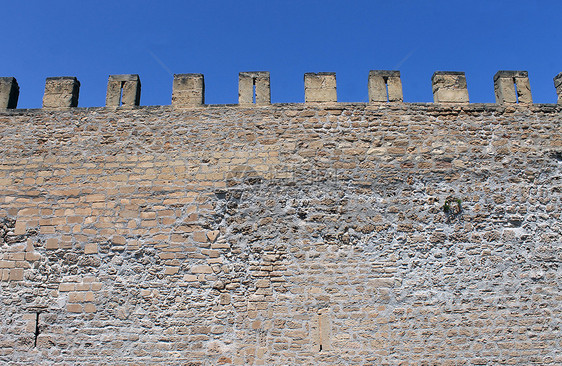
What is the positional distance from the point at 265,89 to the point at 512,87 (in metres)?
3.44

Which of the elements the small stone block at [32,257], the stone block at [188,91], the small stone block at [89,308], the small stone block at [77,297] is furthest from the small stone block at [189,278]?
the stone block at [188,91]

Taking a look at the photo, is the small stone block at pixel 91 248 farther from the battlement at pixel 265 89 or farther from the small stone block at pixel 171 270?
the battlement at pixel 265 89

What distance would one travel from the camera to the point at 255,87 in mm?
5371

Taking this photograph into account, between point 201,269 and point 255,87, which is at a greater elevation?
point 255,87

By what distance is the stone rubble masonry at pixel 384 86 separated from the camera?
17.4 feet

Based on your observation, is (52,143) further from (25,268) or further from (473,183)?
(473,183)

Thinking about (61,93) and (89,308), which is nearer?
(89,308)

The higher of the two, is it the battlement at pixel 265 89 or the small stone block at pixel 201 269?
the battlement at pixel 265 89

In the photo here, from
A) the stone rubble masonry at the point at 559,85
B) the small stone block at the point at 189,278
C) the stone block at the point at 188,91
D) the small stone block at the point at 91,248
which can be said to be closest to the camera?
the small stone block at the point at 189,278

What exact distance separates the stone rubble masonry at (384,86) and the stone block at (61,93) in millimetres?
4124

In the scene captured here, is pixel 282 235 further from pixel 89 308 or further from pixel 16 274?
pixel 16 274

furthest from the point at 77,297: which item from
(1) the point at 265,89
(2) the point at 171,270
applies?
(1) the point at 265,89

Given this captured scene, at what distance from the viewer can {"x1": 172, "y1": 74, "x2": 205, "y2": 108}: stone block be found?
17.4ft

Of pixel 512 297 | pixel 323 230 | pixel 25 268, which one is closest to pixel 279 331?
pixel 323 230
